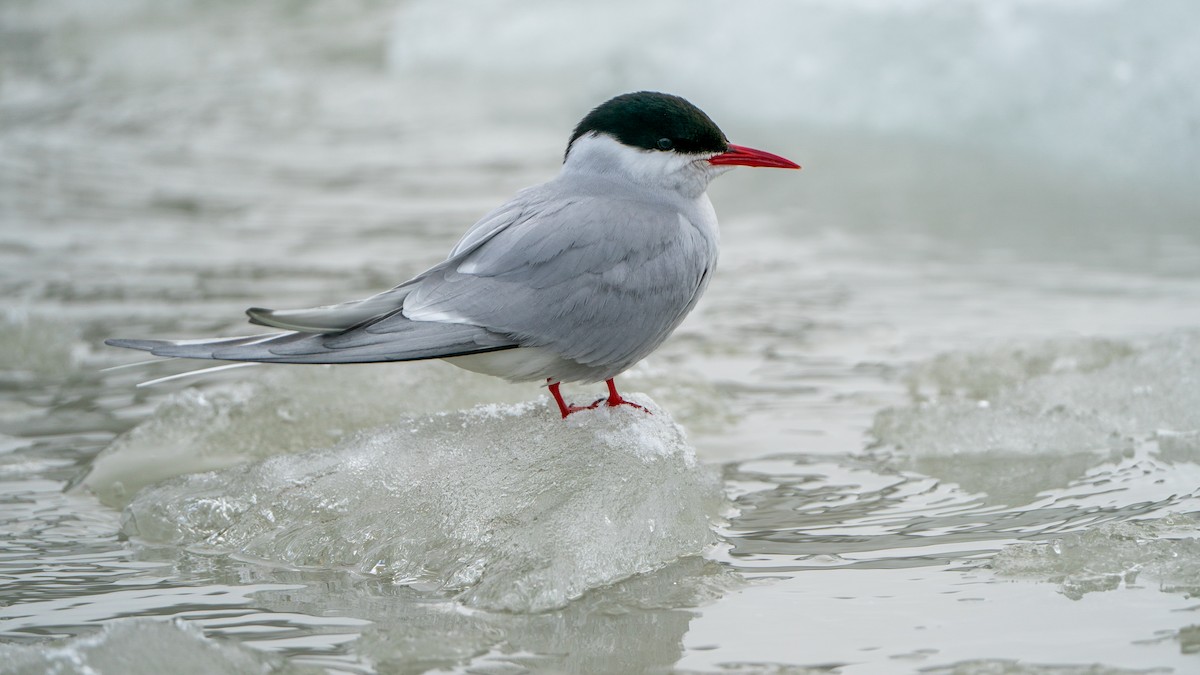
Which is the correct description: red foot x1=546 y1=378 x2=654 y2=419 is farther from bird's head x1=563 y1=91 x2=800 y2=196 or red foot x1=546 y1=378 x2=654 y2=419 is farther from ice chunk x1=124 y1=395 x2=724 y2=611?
bird's head x1=563 y1=91 x2=800 y2=196

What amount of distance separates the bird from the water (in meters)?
0.23

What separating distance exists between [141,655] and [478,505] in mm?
834

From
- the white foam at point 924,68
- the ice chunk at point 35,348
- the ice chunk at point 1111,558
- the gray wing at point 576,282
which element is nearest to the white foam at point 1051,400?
the ice chunk at point 1111,558

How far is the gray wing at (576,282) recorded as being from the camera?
2900 millimetres

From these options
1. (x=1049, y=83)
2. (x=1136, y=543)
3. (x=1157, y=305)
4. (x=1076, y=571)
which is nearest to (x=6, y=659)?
(x=1076, y=571)

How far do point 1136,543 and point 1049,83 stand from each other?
4.35 m

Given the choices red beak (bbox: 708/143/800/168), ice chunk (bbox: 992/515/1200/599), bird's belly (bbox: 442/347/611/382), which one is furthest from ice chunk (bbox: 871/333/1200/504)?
bird's belly (bbox: 442/347/611/382)

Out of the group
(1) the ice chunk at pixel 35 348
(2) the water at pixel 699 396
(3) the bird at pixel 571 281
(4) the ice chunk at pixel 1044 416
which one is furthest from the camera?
(1) the ice chunk at pixel 35 348

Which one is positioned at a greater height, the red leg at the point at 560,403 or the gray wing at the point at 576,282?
the gray wing at the point at 576,282

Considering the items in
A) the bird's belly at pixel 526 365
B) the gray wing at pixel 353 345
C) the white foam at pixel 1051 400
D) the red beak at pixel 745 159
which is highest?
the red beak at pixel 745 159

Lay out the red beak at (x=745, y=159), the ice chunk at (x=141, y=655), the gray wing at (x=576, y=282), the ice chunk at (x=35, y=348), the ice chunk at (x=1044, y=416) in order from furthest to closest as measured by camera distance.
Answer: the ice chunk at (x=35, y=348) < the ice chunk at (x=1044, y=416) < the red beak at (x=745, y=159) < the gray wing at (x=576, y=282) < the ice chunk at (x=141, y=655)

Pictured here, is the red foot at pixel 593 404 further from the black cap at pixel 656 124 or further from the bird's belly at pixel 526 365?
the black cap at pixel 656 124

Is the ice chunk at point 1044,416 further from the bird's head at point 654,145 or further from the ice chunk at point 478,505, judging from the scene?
the bird's head at point 654,145

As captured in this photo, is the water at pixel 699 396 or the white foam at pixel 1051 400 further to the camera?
the white foam at pixel 1051 400
